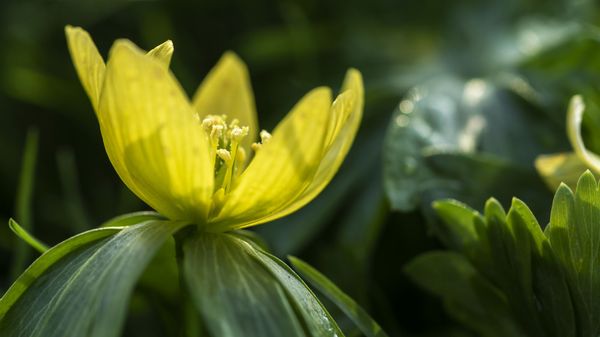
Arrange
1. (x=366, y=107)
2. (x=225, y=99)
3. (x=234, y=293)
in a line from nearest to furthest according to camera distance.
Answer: (x=234, y=293)
(x=225, y=99)
(x=366, y=107)

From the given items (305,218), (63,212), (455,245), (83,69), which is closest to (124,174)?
(83,69)

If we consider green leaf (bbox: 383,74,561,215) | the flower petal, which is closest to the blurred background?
green leaf (bbox: 383,74,561,215)

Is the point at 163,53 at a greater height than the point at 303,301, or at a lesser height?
greater

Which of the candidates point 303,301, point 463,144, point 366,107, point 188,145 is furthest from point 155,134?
point 366,107

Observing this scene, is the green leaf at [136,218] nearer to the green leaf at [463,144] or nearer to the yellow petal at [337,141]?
the yellow petal at [337,141]

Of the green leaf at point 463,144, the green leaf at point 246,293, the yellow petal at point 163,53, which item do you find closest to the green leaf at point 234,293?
the green leaf at point 246,293

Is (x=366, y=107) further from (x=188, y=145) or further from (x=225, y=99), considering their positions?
(x=188, y=145)
